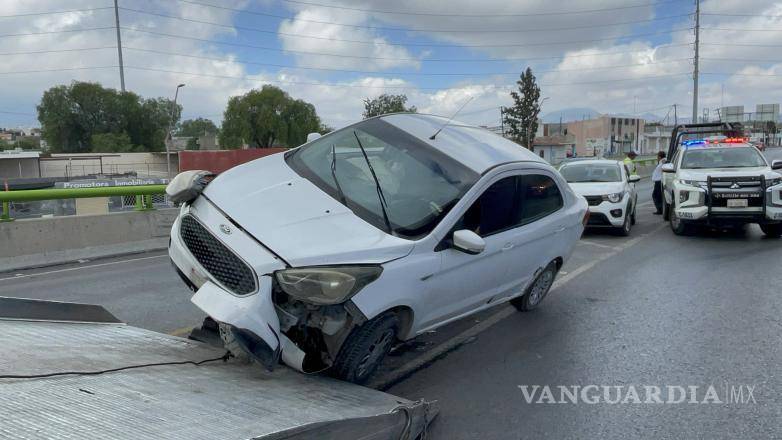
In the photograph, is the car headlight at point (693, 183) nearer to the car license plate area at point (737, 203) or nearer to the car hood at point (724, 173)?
the car hood at point (724, 173)

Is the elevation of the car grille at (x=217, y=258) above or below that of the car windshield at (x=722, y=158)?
below

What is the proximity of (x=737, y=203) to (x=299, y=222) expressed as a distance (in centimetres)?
955

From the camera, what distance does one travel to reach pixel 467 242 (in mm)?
4102

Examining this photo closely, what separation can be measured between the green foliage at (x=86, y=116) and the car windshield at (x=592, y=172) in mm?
73652

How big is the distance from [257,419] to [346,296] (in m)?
0.87

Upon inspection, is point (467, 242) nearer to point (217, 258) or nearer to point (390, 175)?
point (390, 175)

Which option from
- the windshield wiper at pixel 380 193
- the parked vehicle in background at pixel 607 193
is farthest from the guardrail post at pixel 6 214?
the parked vehicle in background at pixel 607 193

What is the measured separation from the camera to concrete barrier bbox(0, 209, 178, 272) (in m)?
8.75

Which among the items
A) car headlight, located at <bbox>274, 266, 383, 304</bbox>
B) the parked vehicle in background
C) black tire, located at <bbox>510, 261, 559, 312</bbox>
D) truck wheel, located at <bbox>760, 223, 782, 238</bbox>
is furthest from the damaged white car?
truck wheel, located at <bbox>760, 223, 782, 238</bbox>

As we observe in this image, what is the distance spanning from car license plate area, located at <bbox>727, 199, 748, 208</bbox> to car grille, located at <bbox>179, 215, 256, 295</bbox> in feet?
32.4

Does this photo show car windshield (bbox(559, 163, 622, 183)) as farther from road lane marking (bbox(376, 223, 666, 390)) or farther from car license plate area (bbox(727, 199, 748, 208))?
road lane marking (bbox(376, 223, 666, 390))

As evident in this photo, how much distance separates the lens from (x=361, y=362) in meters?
3.82

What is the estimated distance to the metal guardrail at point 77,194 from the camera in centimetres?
854

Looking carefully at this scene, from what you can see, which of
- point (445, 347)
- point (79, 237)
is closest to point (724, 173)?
point (445, 347)
